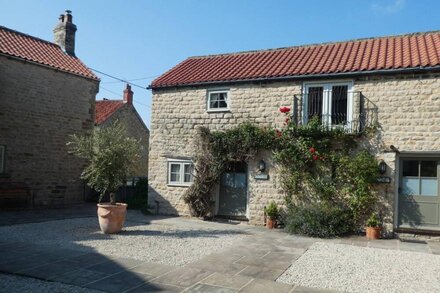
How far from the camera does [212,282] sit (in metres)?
6.00

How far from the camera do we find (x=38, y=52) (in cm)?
1616

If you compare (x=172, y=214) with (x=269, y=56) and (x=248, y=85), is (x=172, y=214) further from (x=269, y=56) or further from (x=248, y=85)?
(x=269, y=56)

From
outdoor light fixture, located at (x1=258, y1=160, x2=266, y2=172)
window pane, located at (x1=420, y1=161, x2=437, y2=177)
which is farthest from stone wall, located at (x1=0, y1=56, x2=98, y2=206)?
window pane, located at (x1=420, y1=161, x2=437, y2=177)

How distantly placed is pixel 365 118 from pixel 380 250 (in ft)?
13.1

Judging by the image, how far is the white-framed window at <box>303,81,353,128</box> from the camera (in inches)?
449

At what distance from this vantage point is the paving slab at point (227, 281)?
19.2 ft

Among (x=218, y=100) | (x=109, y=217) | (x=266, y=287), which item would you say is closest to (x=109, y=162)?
(x=109, y=217)

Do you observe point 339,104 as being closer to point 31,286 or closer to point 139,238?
point 139,238

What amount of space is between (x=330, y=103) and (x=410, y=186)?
10.6 ft

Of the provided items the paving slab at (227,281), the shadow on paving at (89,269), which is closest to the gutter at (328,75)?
the shadow on paving at (89,269)

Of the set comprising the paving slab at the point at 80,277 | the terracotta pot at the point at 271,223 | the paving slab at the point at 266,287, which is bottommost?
the paving slab at the point at 80,277

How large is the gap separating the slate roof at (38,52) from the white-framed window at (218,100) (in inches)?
267

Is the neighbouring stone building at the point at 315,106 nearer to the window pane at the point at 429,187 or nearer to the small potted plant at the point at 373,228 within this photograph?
the window pane at the point at 429,187

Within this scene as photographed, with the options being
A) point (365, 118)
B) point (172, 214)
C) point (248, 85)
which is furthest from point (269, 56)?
point (172, 214)
